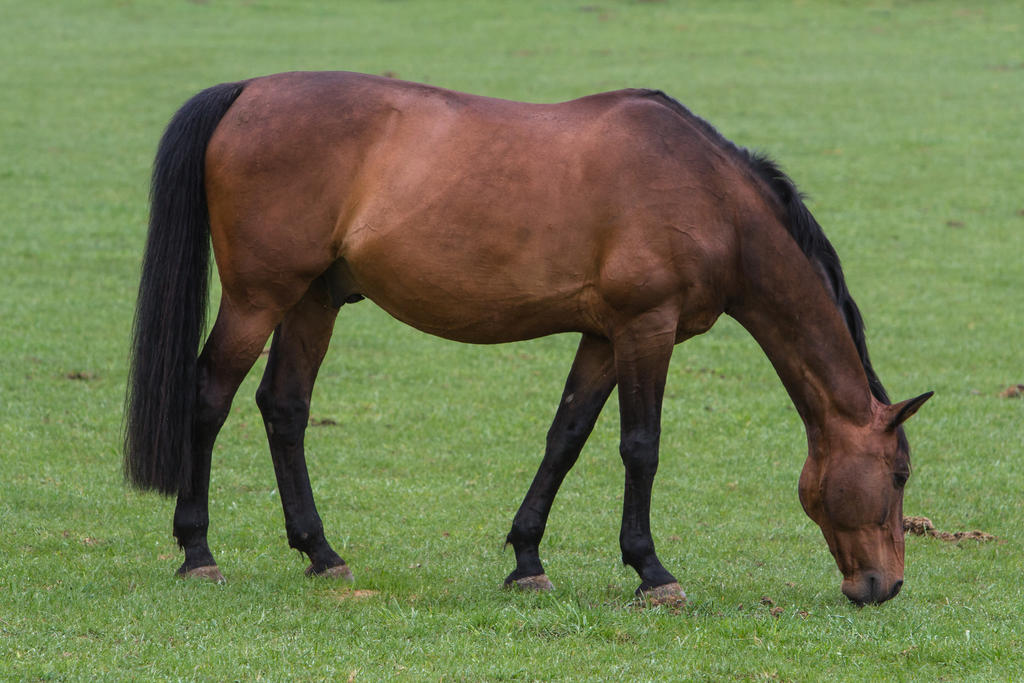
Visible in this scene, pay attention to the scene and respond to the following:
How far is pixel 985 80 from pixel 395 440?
1862 centimetres

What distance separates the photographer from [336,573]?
6.93m

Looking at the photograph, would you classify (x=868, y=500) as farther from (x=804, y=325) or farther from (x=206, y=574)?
(x=206, y=574)

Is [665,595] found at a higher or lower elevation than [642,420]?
lower

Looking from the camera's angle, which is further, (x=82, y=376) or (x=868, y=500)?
(x=82, y=376)

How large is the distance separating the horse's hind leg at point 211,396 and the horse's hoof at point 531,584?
149cm

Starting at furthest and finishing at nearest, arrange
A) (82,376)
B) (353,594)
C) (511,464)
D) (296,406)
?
1. (82,376)
2. (511,464)
3. (296,406)
4. (353,594)

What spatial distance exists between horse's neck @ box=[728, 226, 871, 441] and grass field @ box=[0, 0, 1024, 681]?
3.39 feet

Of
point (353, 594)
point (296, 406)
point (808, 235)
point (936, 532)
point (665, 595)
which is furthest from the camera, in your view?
point (936, 532)

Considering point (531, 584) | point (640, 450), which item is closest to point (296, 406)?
point (531, 584)

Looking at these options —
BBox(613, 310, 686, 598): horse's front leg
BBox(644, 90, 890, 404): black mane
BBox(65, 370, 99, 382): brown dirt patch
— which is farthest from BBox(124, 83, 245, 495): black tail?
BBox(65, 370, 99, 382): brown dirt patch

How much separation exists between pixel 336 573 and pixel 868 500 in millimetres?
2747

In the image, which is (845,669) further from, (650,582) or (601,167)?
(601,167)

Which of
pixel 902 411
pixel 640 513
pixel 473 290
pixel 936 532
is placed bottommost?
pixel 936 532

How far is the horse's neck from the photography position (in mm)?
6520
